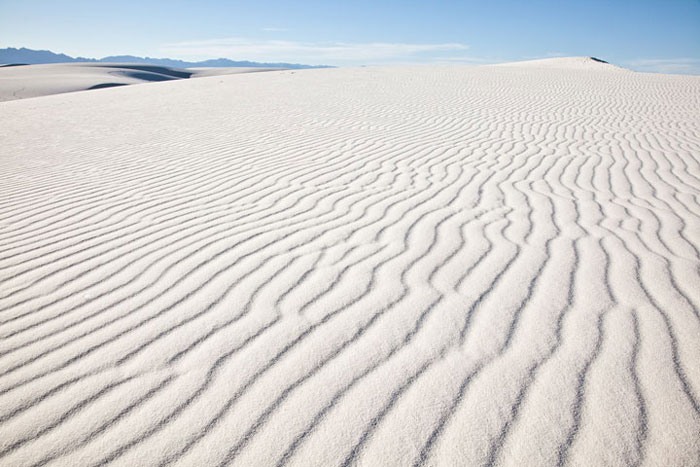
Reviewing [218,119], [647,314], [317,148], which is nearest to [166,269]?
[647,314]

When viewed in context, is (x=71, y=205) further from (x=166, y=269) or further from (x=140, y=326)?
(x=140, y=326)

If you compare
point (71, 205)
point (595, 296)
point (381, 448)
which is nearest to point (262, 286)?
point (381, 448)

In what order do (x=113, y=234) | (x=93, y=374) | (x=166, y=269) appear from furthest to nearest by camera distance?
(x=113, y=234) < (x=166, y=269) < (x=93, y=374)

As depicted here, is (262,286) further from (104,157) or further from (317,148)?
(104,157)

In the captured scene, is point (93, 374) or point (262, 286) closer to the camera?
point (93, 374)

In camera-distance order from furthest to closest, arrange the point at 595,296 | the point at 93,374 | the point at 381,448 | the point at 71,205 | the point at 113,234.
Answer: the point at 71,205
the point at 113,234
the point at 595,296
the point at 93,374
the point at 381,448

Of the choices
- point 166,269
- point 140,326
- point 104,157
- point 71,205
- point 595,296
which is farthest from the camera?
point 104,157
